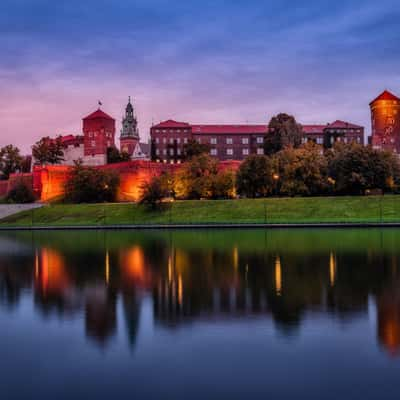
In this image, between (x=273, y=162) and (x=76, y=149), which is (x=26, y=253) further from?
(x=76, y=149)

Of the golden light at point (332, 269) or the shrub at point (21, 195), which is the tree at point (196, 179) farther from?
the golden light at point (332, 269)

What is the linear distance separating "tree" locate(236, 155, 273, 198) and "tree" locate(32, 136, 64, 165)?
32499 mm

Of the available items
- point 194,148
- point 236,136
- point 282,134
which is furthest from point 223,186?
point 236,136

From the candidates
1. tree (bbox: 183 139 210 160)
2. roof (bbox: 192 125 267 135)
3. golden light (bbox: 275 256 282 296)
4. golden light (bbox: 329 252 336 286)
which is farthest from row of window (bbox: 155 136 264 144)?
golden light (bbox: 275 256 282 296)

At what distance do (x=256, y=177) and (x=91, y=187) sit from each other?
16.2 m

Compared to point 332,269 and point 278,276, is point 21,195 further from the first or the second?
point 278,276

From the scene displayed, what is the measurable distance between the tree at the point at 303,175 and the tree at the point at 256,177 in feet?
2.64

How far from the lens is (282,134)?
195 feet

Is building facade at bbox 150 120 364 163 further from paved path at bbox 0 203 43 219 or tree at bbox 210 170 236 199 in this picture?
paved path at bbox 0 203 43 219

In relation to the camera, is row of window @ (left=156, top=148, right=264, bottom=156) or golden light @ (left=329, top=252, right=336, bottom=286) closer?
golden light @ (left=329, top=252, right=336, bottom=286)

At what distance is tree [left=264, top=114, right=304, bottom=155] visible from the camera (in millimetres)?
59188

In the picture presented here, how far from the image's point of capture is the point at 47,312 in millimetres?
9523

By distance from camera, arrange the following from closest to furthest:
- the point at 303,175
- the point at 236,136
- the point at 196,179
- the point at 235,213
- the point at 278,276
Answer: the point at 278,276
the point at 235,213
the point at 303,175
the point at 196,179
the point at 236,136

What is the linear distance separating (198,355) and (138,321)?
2.12 m
